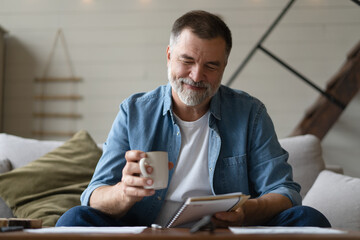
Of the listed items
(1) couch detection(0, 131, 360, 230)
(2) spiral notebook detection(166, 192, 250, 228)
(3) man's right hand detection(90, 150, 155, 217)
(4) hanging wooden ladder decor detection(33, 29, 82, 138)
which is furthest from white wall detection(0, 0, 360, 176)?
(2) spiral notebook detection(166, 192, 250, 228)

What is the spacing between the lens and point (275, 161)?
1.71m

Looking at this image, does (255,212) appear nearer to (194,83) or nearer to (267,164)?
(267,164)

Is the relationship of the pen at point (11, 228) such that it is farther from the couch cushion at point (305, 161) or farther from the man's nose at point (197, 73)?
the couch cushion at point (305, 161)

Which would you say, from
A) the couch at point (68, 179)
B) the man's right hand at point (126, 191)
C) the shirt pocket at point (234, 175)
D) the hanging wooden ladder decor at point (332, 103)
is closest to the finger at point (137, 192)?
the man's right hand at point (126, 191)

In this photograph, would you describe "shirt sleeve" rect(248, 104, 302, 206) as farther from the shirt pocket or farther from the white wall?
the white wall

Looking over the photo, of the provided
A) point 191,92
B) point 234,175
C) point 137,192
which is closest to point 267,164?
Result: point 234,175

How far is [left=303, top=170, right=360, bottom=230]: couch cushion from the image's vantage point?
2043 millimetres

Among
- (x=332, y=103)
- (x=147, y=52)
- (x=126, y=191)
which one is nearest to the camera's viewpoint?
(x=126, y=191)

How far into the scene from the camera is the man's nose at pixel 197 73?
5.41ft

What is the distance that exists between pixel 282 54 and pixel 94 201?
9.23 feet

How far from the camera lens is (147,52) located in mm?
3959

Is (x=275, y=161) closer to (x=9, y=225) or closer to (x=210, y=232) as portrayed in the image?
(x=210, y=232)

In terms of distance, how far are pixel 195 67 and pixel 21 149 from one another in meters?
1.41

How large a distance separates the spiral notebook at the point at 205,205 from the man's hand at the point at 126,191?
116mm
